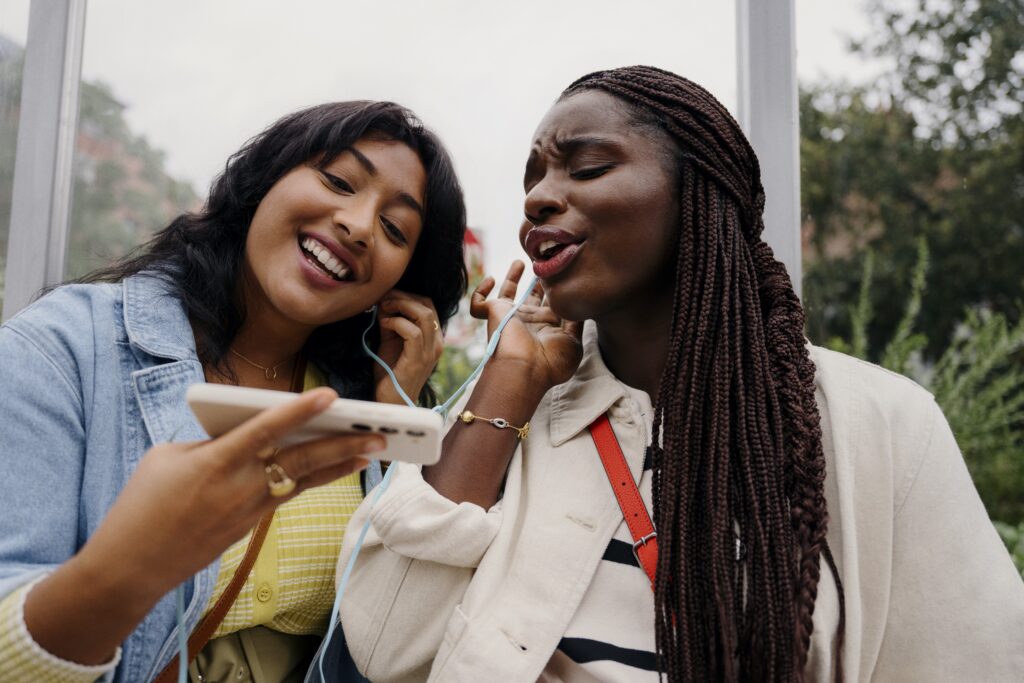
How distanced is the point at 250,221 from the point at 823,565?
1.64 metres

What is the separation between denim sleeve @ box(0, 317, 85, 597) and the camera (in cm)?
144

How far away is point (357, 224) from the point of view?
2.00 m

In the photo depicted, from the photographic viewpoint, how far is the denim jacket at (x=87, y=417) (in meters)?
1.49

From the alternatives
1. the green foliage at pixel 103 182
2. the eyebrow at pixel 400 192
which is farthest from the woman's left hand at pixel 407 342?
the green foliage at pixel 103 182

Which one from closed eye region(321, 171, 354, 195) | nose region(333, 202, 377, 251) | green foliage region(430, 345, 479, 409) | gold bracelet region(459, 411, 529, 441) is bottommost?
green foliage region(430, 345, 479, 409)

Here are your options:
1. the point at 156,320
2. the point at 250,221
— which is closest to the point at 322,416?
the point at 156,320

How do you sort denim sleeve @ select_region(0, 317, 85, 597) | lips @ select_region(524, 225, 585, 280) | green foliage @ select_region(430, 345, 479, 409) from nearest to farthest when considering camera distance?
1. denim sleeve @ select_region(0, 317, 85, 597)
2. lips @ select_region(524, 225, 585, 280)
3. green foliage @ select_region(430, 345, 479, 409)

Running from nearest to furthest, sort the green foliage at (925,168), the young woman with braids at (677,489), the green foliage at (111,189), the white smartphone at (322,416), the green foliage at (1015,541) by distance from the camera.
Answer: the white smartphone at (322,416) → the young woman with braids at (677,489) → the green foliage at (1015,541) → the green foliage at (111,189) → the green foliage at (925,168)

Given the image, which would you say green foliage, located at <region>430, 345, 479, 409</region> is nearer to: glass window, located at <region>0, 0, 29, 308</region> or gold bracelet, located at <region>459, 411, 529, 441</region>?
gold bracelet, located at <region>459, 411, 529, 441</region>

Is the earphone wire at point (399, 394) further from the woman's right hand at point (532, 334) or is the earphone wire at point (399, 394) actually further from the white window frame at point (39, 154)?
the white window frame at point (39, 154)

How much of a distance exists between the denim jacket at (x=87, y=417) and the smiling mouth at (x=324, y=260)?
0.33 metres

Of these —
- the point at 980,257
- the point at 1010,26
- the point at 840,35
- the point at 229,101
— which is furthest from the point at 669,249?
the point at 980,257

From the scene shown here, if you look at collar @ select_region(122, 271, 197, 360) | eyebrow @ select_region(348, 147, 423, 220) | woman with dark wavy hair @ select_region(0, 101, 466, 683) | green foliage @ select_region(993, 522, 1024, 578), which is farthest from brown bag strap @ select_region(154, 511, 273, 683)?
green foliage @ select_region(993, 522, 1024, 578)

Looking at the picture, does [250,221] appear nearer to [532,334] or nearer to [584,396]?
[532,334]
